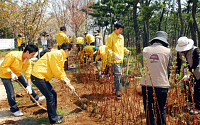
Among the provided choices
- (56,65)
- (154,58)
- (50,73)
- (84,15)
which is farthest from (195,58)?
(84,15)

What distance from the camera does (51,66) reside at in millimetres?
2830

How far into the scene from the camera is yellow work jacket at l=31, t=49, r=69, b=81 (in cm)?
280

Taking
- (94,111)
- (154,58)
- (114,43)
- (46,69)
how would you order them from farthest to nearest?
(114,43) < (94,111) < (46,69) < (154,58)

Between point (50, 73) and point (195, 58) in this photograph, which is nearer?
point (195, 58)

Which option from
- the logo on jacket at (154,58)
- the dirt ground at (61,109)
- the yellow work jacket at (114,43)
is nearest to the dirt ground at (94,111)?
the dirt ground at (61,109)

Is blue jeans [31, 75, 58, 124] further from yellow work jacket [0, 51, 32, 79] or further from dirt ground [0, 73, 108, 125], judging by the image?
yellow work jacket [0, 51, 32, 79]

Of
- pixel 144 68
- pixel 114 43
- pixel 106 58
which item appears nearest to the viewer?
pixel 144 68

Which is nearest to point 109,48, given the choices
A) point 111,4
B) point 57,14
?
point 57,14

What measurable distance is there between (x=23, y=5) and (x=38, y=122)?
6065 mm

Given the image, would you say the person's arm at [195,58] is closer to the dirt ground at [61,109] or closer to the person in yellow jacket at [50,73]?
the dirt ground at [61,109]

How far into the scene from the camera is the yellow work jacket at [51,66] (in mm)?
2796

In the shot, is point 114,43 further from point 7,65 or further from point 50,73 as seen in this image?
point 7,65

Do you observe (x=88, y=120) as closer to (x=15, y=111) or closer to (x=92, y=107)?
(x=92, y=107)

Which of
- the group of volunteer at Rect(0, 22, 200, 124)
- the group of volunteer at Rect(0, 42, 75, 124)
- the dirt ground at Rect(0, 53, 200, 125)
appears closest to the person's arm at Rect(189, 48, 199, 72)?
the group of volunteer at Rect(0, 22, 200, 124)
